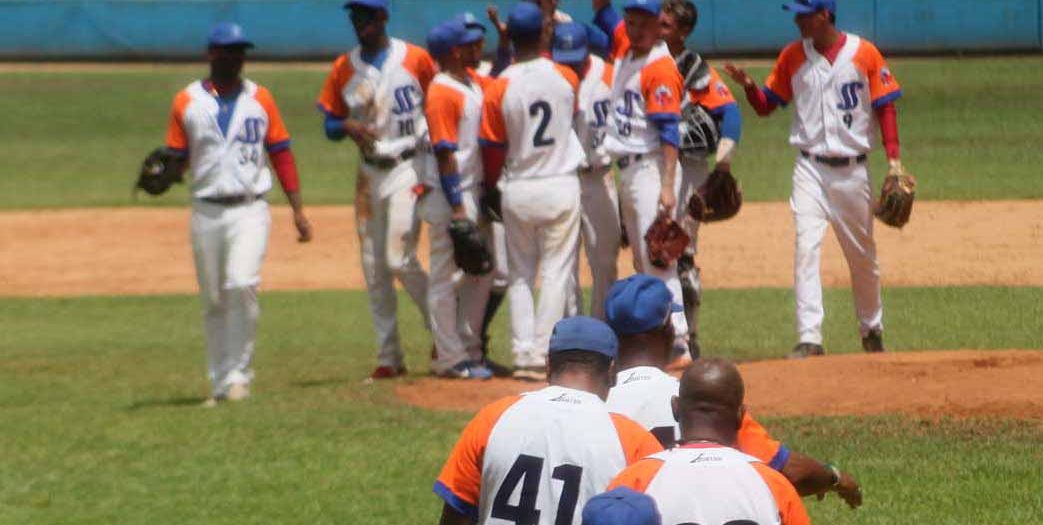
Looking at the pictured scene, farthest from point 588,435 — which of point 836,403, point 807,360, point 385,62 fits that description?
point 385,62

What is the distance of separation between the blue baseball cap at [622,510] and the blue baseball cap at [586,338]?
991 millimetres

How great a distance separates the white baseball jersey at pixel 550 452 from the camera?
15.2 ft

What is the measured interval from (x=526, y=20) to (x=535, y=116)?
0.54 m

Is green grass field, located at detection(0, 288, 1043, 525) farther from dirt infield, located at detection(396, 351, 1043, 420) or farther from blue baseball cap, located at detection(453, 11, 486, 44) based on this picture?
blue baseball cap, located at detection(453, 11, 486, 44)

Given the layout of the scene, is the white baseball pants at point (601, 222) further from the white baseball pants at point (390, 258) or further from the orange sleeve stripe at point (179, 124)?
the orange sleeve stripe at point (179, 124)

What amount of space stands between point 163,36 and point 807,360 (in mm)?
28912

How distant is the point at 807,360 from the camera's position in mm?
9867

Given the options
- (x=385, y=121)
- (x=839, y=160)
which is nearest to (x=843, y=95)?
(x=839, y=160)

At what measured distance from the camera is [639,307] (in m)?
5.26

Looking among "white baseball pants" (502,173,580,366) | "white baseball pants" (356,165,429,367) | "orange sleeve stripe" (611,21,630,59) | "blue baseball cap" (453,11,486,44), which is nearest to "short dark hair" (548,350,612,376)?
"white baseball pants" (502,173,580,366)

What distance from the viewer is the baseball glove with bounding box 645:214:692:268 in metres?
9.74

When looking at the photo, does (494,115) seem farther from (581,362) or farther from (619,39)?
(581,362)

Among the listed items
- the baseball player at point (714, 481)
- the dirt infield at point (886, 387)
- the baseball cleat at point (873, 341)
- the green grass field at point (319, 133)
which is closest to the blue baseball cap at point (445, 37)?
the dirt infield at point (886, 387)

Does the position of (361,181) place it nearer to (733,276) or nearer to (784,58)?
(784,58)
